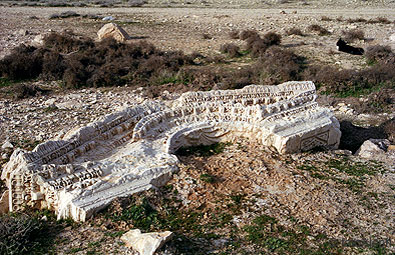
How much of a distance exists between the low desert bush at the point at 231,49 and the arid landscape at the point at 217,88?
7 cm

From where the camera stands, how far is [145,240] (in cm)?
495

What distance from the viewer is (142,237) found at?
16.5 feet

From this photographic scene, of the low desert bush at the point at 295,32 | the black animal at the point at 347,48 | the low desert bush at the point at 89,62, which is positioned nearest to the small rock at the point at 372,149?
the low desert bush at the point at 89,62

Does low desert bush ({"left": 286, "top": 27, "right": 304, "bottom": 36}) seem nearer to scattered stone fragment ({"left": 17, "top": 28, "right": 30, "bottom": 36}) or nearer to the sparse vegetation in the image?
scattered stone fragment ({"left": 17, "top": 28, "right": 30, "bottom": 36})

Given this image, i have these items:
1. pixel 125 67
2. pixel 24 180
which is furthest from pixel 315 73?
pixel 24 180

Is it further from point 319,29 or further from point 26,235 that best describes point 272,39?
point 26,235

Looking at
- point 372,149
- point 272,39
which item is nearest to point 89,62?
point 272,39

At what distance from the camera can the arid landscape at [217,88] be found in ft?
18.1

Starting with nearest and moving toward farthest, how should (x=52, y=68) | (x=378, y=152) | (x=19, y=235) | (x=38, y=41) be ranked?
(x=19, y=235) < (x=378, y=152) < (x=52, y=68) < (x=38, y=41)

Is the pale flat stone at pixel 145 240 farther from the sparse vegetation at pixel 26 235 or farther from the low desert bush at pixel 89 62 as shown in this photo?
the low desert bush at pixel 89 62

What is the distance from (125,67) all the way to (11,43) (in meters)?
6.39

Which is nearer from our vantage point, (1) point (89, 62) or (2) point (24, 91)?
(2) point (24, 91)

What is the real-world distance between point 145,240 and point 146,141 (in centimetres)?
281

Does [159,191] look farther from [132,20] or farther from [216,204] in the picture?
[132,20]
